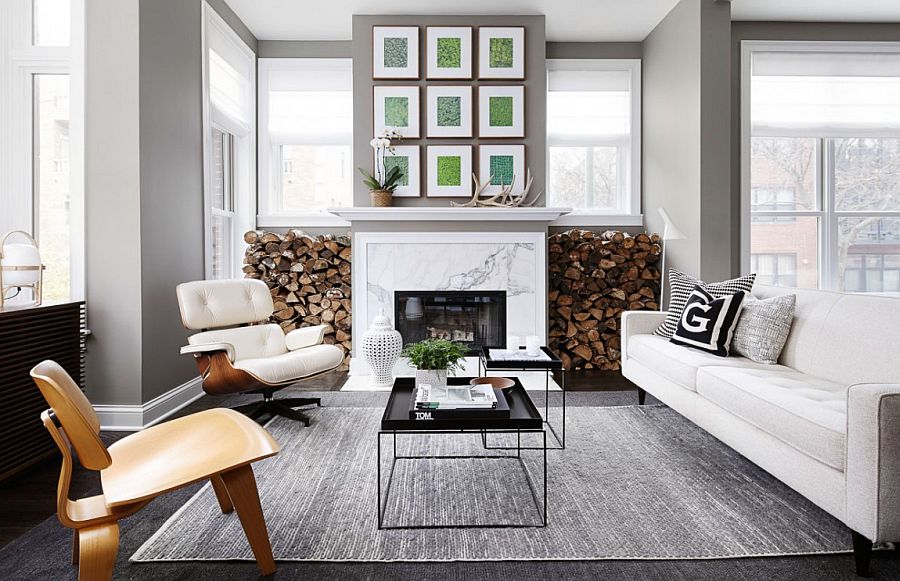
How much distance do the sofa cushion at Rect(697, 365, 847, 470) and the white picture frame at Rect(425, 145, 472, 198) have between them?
2778mm

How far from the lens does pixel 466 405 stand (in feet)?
6.77

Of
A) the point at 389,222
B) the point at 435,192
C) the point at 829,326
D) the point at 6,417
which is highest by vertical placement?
the point at 435,192

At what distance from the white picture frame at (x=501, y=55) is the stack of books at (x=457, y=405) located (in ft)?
11.2

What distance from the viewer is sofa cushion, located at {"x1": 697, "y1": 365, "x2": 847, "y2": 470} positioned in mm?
1748

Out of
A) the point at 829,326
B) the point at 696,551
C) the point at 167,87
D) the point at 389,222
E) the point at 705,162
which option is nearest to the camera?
the point at 696,551

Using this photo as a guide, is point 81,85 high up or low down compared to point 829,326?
up

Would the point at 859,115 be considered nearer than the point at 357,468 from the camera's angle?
No

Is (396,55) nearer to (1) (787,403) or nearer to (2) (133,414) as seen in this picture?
(2) (133,414)

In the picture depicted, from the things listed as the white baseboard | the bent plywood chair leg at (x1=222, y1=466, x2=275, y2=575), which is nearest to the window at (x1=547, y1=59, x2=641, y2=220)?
the white baseboard

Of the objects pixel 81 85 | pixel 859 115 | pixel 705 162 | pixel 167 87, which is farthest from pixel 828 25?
pixel 81 85

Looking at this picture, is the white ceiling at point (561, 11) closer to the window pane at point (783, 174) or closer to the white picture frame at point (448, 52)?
the white picture frame at point (448, 52)

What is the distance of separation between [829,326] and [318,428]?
272cm

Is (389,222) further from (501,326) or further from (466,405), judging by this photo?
(466,405)

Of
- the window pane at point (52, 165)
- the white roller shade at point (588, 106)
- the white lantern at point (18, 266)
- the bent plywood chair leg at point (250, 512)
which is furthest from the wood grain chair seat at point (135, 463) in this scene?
the white roller shade at point (588, 106)
